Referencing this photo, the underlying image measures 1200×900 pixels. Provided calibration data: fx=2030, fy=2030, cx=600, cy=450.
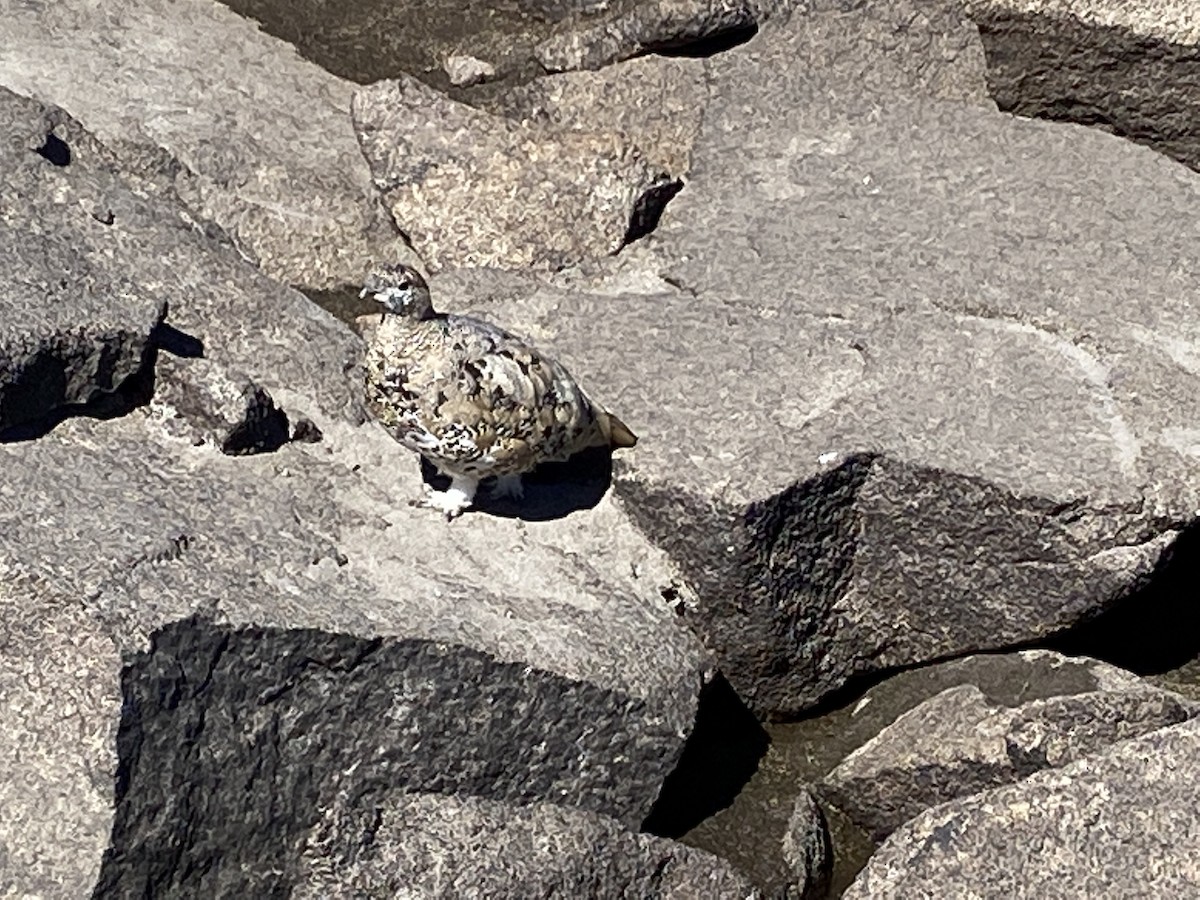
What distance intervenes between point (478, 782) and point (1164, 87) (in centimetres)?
260

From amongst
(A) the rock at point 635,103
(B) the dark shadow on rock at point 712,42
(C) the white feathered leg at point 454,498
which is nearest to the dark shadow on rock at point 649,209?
(A) the rock at point 635,103

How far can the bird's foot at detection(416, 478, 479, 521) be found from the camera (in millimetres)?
4410

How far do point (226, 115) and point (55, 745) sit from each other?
2317 mm

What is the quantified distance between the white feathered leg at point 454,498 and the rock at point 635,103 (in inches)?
53.9

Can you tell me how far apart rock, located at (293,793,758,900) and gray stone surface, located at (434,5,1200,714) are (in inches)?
21.6

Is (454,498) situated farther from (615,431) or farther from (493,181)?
(493,181)

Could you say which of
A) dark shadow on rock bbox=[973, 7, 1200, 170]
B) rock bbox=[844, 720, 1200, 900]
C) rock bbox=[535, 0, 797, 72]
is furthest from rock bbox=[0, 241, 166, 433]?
dark shadow on rock bbox=[973, 7, 1200, 170]

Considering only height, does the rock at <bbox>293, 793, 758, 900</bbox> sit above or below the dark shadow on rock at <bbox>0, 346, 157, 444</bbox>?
below

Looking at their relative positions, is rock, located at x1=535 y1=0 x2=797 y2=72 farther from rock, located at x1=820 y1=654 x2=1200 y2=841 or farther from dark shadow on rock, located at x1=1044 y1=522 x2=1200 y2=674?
rock, located at x1=820 y1=654 x2=1200 y2=841

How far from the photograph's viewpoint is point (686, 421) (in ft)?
14.9

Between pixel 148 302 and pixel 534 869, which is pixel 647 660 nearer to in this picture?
pixel 534 869

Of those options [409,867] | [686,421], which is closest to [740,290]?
[686,421]

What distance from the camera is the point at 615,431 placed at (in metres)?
4.48

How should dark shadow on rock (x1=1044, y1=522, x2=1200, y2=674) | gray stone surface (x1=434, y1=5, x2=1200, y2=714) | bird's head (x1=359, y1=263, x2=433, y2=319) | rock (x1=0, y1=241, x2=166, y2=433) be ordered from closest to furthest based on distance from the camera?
bird's head (x1=359, y1=263, x2=433, y2=319) → rock (x1=0, y1=241, x2=166, y2=433) → gray stone surface (x1=434, y1=5, x2=1200, y2=714) → dark shadow on rock (x1=1044, y1=522, x2=1200, y2=674)
